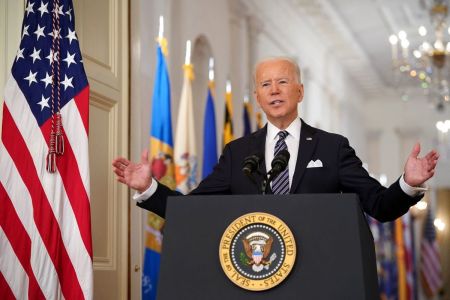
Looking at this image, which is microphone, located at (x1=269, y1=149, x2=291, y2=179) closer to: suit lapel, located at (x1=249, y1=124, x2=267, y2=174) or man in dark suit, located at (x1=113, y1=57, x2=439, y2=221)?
man in dark suit, located at (x1=113, y1=57, x2=439, y2=221)

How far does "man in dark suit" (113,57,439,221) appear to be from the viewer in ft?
10.4

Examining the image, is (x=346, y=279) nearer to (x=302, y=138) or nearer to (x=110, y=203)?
(x=302, y=138)

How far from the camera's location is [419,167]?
2951 mm

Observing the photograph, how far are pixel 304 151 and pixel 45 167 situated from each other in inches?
53.8

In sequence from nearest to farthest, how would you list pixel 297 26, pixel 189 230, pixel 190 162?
pixel 189 230 < pixel 190 162 < pixel 297 26

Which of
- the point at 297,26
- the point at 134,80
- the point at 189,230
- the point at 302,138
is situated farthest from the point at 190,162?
the point at 297,26

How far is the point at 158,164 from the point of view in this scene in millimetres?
6766

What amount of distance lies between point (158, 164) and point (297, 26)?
751cm

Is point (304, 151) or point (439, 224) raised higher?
point (439, 224)

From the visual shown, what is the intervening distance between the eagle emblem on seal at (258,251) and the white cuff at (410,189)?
687 millimetres

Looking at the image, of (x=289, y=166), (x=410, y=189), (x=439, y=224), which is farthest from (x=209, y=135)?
(x=439, y=224)

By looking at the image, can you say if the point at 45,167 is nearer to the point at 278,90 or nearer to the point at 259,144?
the point at 259,144

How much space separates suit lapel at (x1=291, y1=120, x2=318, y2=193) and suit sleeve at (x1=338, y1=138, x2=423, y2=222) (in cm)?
13

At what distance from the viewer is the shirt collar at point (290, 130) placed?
3424 millimetres
